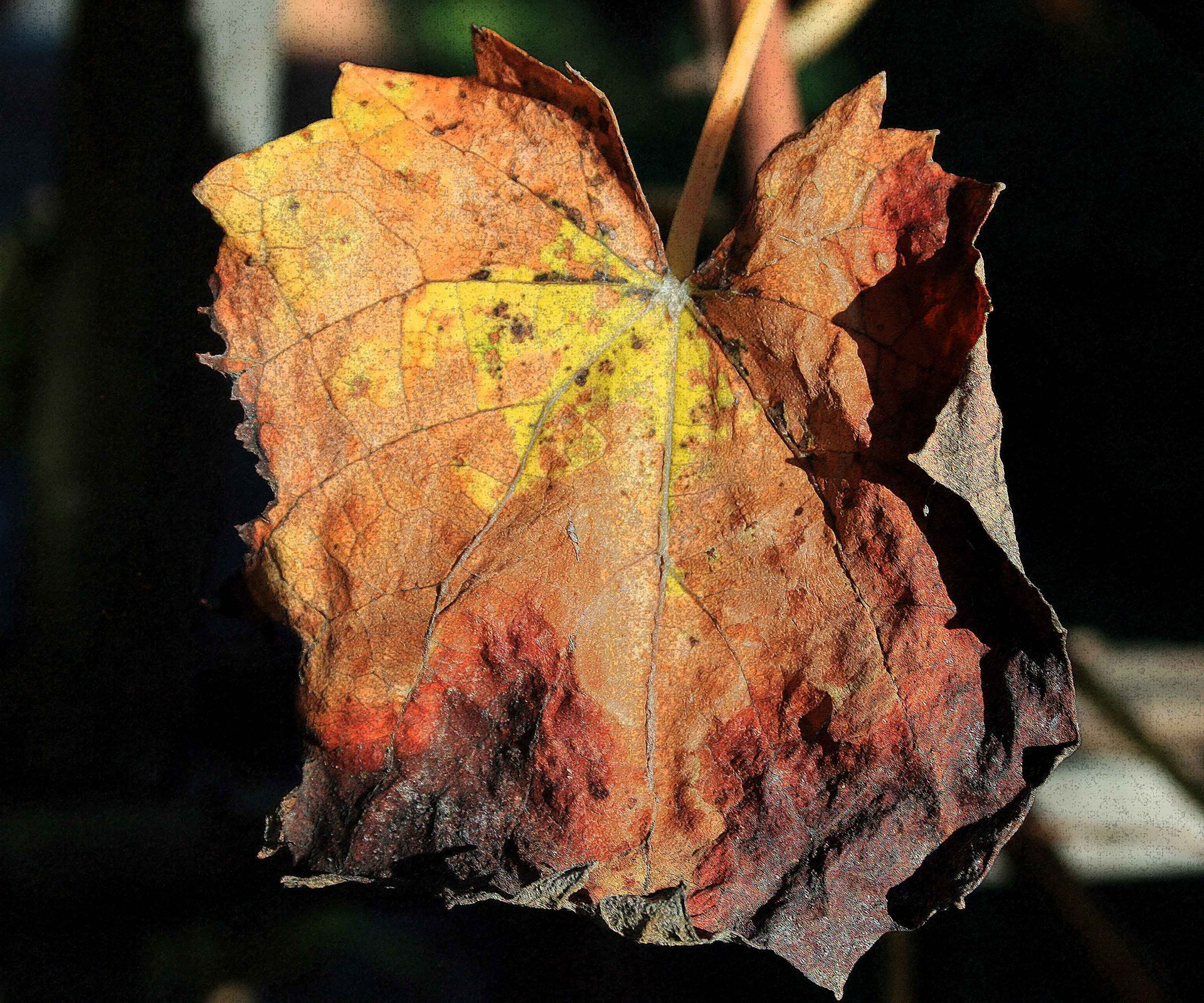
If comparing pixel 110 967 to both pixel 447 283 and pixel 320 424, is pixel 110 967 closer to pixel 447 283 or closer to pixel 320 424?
pixel 320 424

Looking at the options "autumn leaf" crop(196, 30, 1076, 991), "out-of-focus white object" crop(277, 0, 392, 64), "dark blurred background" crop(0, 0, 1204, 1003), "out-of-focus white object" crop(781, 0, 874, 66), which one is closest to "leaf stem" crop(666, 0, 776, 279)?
"autumn leaf" crop(196, 30, 1076, 991)

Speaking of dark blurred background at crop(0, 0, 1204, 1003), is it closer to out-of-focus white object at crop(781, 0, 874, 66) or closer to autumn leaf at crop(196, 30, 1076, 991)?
out-of-focus white object at crop(781, 0, 874, 66)

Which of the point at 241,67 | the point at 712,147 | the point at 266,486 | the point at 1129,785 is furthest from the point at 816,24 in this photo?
the point at 1129,785

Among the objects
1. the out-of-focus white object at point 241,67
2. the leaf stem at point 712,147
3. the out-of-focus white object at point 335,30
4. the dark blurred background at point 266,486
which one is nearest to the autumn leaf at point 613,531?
the leaf stem at point 712,147

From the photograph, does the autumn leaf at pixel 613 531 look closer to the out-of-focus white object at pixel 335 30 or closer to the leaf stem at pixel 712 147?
the leaf stem at pixel 712 147

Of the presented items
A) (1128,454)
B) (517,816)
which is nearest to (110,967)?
(517,816)

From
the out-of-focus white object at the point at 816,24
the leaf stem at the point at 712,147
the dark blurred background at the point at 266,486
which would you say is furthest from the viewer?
the out-of-focus white object at the point at 816,24

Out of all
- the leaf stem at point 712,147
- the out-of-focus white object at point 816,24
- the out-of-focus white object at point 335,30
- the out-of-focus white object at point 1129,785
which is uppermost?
the out-of-focus white object at point 335,30
